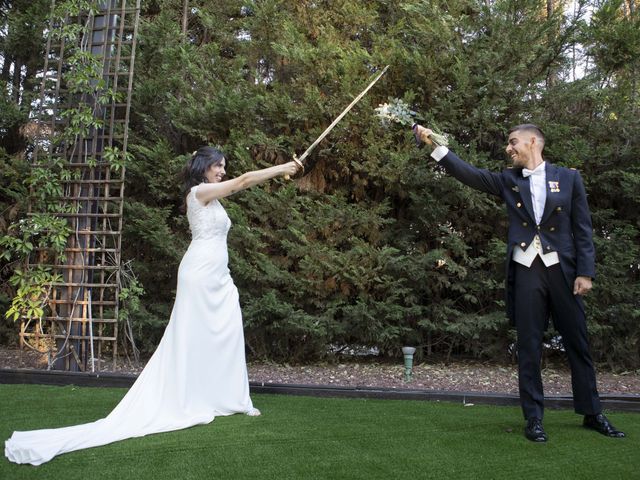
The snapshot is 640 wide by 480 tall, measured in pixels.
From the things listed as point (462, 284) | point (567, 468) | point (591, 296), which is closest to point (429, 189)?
point (462, 284)

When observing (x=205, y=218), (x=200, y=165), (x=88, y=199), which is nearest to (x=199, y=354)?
(x=205, y=218)

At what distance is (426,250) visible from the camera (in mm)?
5016

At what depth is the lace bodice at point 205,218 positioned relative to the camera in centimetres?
329

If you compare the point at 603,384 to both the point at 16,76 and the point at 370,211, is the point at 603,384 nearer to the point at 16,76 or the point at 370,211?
the point at 370,211

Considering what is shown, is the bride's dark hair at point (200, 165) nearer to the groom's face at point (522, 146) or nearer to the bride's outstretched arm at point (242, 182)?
the bride's outstretched arm at point (242, 182)

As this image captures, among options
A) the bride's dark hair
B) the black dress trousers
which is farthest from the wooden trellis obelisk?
the black dress trousers

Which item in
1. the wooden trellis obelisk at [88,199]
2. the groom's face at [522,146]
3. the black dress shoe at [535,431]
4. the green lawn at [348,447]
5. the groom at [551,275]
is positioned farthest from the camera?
the wooden trellis obelisk at [88,199]

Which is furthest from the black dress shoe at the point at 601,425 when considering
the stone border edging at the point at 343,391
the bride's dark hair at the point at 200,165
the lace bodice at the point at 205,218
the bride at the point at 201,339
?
the bride's dark hair at the point at 200,165

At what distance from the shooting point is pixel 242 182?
10.2ft

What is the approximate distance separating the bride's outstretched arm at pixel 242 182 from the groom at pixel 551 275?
1309 mm

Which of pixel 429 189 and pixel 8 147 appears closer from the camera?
pixel 429 189

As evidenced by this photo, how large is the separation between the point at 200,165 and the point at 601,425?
2754mm

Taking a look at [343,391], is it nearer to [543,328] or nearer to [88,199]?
[543,328]

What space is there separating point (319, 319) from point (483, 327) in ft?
4.86
